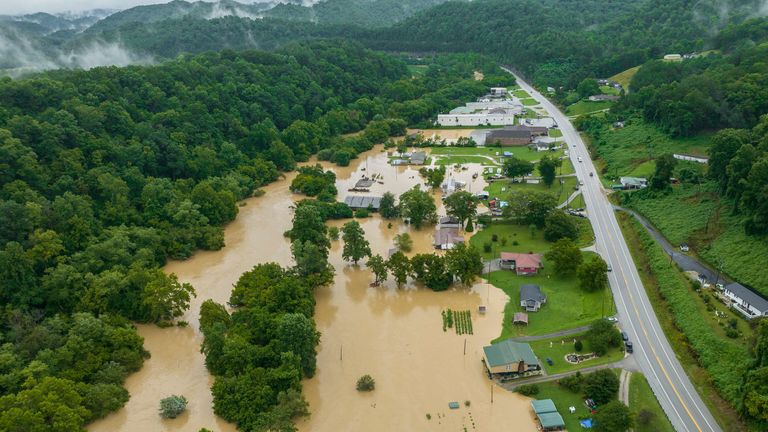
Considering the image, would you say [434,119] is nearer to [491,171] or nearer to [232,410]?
[491,171]

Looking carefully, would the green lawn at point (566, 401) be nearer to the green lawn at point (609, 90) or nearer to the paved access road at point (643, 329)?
the paved access road at point (643, 329)

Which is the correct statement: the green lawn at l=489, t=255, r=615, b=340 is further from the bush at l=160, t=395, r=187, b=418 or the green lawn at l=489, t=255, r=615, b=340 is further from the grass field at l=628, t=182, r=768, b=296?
the bush at l=160, t=395, r=187, b=418

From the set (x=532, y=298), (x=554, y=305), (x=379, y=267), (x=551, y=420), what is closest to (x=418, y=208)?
(x=379, y=267)

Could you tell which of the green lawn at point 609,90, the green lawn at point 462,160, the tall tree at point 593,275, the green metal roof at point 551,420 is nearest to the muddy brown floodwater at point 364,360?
the green metal roof at point 551,420

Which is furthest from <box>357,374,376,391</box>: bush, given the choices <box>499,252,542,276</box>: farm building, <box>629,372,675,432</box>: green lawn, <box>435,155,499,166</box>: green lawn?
<box>435,155,499,166</box>: green lawn

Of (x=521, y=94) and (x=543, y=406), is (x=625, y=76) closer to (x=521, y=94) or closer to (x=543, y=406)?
(x=521, y=94)

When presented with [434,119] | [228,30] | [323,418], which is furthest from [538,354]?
[228,30]

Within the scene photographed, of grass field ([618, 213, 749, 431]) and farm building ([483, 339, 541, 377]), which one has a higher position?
grass field ([618, 213, 749, 431])

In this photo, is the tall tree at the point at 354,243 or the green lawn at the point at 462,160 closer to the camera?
the tall tree at the point at 354,243
